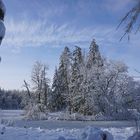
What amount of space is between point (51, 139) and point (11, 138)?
161 cm

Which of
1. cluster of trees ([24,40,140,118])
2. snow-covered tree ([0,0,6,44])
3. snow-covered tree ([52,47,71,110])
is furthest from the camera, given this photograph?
snow-covered tree ([52,47,71,110])

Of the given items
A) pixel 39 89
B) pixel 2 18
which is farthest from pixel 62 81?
pixel 2 18

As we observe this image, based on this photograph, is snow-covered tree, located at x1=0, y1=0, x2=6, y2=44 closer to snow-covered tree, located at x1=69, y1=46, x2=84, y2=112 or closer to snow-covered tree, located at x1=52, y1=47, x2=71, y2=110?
snow-covered tree, located at x1=69, y1=46, x2=84, y2=112

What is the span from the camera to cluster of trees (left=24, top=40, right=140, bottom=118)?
49000 mm

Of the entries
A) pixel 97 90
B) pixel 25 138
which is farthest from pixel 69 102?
pixel 25 138

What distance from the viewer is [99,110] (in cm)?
4853

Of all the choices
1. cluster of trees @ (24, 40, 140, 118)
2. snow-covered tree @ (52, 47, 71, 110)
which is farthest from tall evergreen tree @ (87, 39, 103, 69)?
snow-covered tree @ (52, 47, 71, 110)

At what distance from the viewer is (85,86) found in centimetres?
5125

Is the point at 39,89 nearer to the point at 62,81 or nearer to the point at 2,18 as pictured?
the point at 62,81

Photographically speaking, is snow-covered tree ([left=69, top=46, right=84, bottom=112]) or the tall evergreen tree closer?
the tall evergreen tree

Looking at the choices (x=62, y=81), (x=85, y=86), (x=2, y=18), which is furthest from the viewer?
(x=62, y=81)

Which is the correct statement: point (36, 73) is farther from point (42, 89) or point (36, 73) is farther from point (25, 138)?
point (25, 138)

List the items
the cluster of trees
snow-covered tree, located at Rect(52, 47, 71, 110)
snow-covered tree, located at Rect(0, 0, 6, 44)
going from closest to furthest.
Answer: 1. snow-covered tree, located at Rect(0, 0, 6, 44)
2. the cluster of trees
3. snow-covered tree, located at Rect(52, 47, 71, 110)

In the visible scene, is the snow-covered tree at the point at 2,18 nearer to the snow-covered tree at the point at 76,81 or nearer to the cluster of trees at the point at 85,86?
the cluster of trees at the point at 85,86
